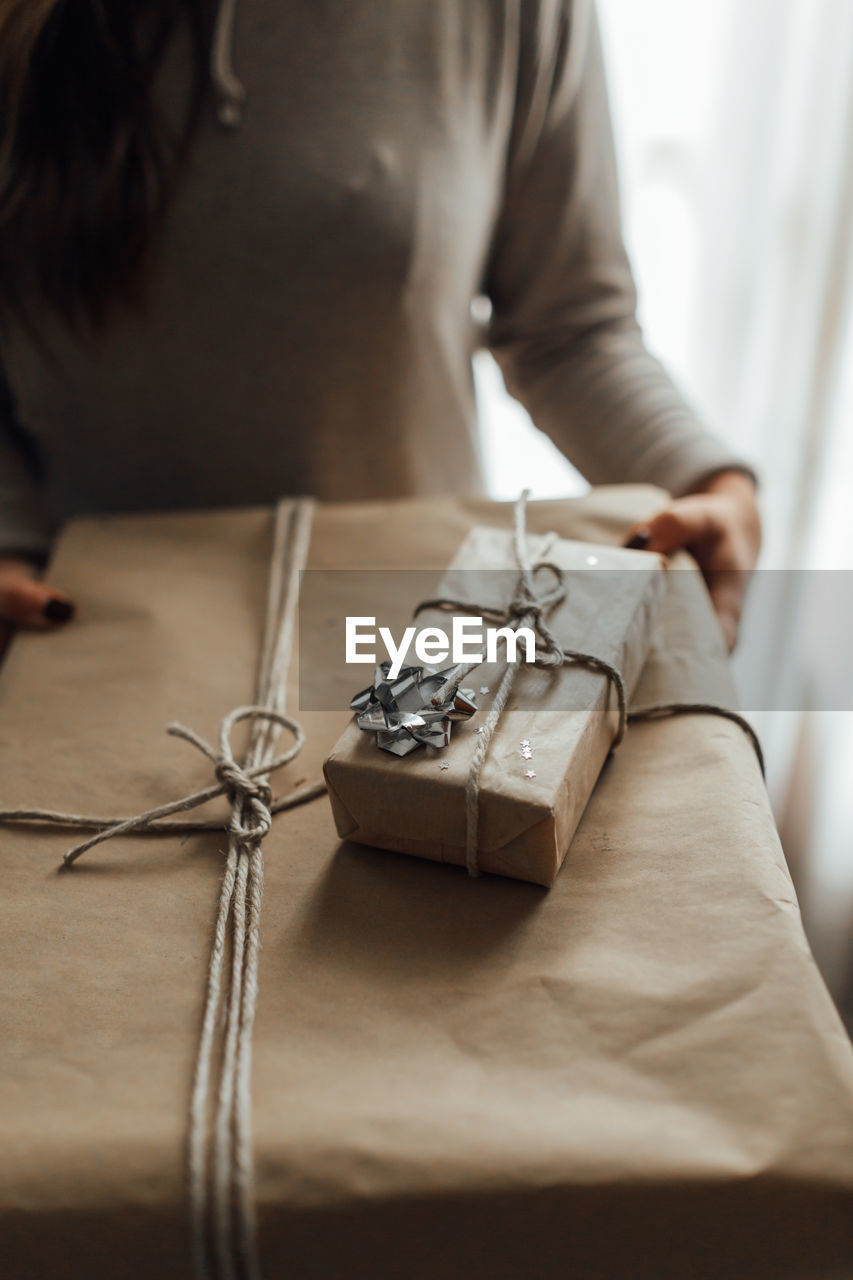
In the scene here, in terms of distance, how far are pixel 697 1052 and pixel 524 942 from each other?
2.9 inches

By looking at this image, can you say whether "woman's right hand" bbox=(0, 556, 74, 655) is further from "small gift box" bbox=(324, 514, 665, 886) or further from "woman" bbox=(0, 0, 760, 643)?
"small gift box" bbox=(324, 514, 665, 886)

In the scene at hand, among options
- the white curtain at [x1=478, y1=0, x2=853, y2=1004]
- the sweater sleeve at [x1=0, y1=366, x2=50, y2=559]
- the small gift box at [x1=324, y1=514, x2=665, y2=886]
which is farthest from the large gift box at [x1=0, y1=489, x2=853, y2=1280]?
the white curtain at [x1=478, y1=0, x2=853, y2=1004]

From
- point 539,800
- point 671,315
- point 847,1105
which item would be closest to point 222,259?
point 539,800

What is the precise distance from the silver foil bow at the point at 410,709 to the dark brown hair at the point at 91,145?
40 cm

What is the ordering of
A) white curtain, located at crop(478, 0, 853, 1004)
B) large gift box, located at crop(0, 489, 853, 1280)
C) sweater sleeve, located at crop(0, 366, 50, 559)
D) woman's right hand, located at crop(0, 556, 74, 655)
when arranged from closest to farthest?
large gift box, located at crop(0, 489, 853, 1280) → woman's right hand, located at crop(0, 556, 74, 655) → sweater sleeve, located at crop(0, 366, 50, 559) → white curtain, located at crop(478, 0, 853, 1004)

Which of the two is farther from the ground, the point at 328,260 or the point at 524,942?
the point at 328,260

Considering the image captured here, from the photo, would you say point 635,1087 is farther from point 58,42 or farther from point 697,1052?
point 58,42

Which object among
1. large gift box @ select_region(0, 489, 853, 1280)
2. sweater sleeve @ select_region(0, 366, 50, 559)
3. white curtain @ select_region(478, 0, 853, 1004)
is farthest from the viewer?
white curtain @ select_region(478, 0, 853, 1004)

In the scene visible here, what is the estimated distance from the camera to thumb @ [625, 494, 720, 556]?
556 millimetres

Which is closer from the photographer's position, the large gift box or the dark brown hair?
the large gift box

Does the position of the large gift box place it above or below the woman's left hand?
below

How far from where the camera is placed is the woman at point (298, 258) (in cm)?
61

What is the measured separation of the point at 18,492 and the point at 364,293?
31 centimetres

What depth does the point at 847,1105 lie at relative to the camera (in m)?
0.29
